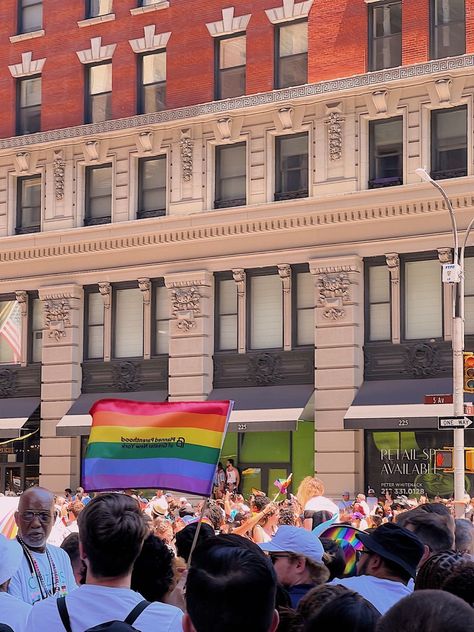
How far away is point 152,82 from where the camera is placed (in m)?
37.6

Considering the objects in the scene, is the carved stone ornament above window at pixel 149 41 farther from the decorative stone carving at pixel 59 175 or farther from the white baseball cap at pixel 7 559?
the white baseball cap at pixel 7 559

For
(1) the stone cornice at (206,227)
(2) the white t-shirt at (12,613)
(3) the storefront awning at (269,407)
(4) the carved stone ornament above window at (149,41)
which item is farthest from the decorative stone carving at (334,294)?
(2) the white t-shirt at (12,613)

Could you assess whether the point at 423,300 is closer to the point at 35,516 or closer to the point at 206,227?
the point at 206,227

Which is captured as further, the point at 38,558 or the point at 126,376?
the point at 126,376

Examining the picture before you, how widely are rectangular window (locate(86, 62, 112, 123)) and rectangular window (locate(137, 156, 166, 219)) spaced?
83.1 inches

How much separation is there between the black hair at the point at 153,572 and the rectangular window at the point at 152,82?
3130 centimetres

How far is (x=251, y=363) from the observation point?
3481 cm

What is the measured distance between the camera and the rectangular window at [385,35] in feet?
109

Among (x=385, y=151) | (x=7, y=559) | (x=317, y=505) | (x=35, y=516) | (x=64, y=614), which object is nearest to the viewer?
(x=64, y=614)

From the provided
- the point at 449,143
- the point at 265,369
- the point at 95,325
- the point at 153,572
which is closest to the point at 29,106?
the point at 95,325

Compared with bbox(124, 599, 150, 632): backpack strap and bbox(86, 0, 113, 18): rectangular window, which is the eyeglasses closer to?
bbox(124, 599, 150, 632): backpack strap

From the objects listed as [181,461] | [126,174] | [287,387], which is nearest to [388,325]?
[287,387]

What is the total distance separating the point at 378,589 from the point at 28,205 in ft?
113

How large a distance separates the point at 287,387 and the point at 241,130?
24.6ft
